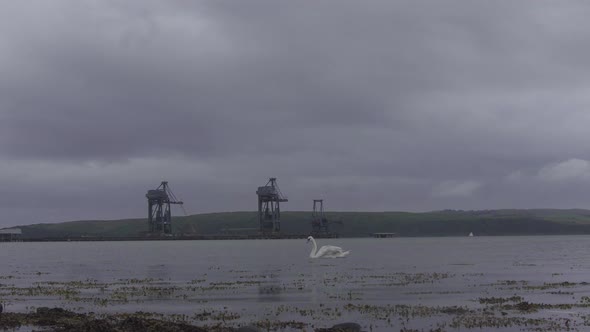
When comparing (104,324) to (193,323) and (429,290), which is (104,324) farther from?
(429,290)

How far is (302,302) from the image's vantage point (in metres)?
37.5

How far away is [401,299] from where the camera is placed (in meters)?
38.6

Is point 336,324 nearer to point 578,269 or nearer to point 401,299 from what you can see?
point 401,299

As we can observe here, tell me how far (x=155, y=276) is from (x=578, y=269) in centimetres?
3579

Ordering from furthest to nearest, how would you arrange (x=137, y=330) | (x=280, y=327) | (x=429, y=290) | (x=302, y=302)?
(x=429, y=290) < (x=302, y=302) < (x=280, y=327) < (x=137, y=330)

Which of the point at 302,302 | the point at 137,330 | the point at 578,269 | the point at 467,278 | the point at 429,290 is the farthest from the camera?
the point at 578,269

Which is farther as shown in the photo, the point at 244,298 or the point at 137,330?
the point at 244,298

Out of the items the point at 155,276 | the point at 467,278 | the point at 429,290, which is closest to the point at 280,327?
the point at 429,290

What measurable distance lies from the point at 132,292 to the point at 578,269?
39.5 metres

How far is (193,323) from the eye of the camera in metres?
30.1

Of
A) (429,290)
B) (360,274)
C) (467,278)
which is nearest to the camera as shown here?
(429,290)

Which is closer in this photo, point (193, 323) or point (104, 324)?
point (104, 324)

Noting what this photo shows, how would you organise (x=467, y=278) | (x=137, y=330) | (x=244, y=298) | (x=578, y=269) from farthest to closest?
(x=578, y=269) → (x=467, y=278) → (x=244, y=298) → (x=137, y=330)

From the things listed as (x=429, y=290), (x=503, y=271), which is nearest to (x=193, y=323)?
(x=429, y=290)
